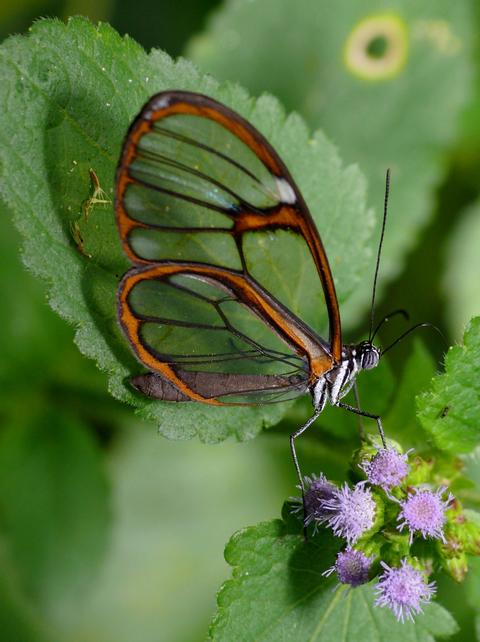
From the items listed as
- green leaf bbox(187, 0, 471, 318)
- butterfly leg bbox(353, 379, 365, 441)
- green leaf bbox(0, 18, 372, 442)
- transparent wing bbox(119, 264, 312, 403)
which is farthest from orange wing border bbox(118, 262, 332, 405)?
green leaf bbox(187, 0, 471, 318)

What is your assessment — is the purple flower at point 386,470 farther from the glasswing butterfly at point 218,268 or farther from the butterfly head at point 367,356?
the butterfly head at point 367,356

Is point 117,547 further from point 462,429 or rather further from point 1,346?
point 462,429

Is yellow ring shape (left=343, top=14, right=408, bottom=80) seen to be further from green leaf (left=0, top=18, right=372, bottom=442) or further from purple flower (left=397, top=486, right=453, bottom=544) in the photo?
purple flower (left=397, top=486, right=453, bottom=544)

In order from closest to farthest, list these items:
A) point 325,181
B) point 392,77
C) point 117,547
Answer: point 325,181 → point 392,77 → point 117,547

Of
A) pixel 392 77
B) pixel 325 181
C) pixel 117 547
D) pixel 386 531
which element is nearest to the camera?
pixel 386 531

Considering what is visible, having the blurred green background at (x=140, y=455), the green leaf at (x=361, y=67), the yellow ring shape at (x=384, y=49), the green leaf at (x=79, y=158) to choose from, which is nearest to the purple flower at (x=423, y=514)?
the green leaf at (x=79, y=158)

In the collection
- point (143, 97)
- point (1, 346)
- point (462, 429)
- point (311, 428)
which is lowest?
point (462, 429)

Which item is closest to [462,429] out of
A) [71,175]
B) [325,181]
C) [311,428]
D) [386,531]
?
[386,531]
